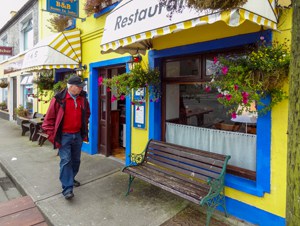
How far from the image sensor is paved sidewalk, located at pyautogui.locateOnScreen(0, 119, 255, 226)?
3195mm

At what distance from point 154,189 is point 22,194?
228 centimetres

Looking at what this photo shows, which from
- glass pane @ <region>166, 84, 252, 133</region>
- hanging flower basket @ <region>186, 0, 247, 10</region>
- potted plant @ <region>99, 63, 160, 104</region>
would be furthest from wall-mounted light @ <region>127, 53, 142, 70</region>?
hanging flower basket @ <region>186, 0, 247, 10</region>

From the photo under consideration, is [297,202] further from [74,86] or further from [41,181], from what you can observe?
[41,181]

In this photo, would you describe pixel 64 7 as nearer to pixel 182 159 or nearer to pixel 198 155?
pixel 182 159

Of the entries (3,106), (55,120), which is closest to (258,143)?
(55,120)

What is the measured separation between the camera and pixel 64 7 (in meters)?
5.93

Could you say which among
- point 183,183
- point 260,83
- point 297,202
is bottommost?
point 183,183

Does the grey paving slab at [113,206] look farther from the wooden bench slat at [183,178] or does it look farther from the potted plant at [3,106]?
the potted plant at [3,106]

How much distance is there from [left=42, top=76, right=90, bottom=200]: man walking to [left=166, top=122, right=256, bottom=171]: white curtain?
163 centimetres

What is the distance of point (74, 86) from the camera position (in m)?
3.64

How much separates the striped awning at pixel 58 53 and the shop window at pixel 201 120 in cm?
299

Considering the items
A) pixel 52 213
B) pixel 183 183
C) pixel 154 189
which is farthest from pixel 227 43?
pixel 52 213

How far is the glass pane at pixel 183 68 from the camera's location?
12.4 feet

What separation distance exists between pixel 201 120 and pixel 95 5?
372 cm
